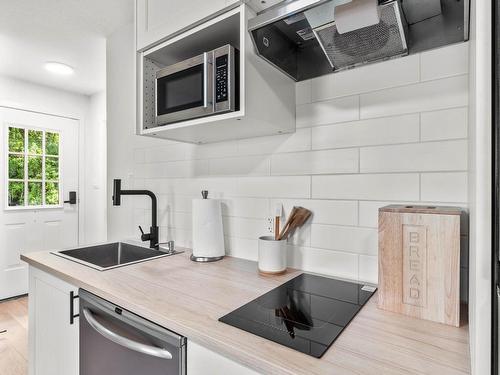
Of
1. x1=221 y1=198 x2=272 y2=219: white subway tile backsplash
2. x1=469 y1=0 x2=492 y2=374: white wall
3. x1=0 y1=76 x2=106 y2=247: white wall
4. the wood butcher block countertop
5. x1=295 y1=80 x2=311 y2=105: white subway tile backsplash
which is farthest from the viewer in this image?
x1=0 y1=76 x2=106 y2=247: white wall

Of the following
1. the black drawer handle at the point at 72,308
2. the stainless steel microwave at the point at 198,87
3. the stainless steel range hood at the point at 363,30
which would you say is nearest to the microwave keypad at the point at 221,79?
the stainless steel microwave at the point at 198,87

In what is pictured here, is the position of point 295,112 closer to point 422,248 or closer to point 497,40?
point 422,248

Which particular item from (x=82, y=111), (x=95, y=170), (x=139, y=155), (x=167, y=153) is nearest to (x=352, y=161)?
(x=167, y=153)

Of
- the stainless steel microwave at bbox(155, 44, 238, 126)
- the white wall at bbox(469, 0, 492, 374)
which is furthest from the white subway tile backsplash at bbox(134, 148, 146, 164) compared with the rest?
the white wall at bbox(469, 0, 492, 374)

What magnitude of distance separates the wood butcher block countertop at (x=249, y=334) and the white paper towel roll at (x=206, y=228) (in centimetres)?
16

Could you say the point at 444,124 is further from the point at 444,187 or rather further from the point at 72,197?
the point at 72,197

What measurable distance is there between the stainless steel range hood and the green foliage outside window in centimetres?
320

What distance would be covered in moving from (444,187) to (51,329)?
1678 millimetres

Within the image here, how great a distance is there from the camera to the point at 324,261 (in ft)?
3.94

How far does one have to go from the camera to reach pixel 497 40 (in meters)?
0.41

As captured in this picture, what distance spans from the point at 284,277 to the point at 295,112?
70 cm

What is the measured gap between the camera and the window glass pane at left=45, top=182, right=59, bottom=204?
333 cm

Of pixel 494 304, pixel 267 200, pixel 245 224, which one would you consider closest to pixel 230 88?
pixel 267 200

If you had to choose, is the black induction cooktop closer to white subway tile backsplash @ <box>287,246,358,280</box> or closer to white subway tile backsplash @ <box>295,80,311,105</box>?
white subway tile backsplash @ <box>287,246,358,280</box>
